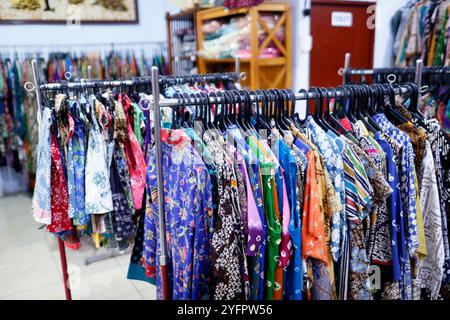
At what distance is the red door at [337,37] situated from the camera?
6.16ft

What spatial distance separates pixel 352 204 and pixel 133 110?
41.6 inches

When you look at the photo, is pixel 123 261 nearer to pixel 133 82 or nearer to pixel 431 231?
pixel 133 82

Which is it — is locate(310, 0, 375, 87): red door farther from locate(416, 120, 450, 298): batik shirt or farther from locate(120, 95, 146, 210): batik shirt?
locate(120, 95, 146, 210): batik shirt

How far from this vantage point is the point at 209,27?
113 inches

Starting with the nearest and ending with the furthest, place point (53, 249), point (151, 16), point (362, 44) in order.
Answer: point (362, 44) → point (53, 249) → point (151, 16)

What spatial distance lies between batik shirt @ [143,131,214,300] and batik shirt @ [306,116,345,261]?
0.36 metres

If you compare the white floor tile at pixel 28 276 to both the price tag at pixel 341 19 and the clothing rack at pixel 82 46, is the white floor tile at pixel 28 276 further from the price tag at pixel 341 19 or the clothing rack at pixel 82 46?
the price tag at pixel 341 19

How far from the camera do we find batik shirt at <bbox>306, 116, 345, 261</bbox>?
3.42ft

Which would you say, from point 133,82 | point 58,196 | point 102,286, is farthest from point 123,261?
point 133,82

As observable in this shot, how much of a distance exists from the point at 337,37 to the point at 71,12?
256 cm

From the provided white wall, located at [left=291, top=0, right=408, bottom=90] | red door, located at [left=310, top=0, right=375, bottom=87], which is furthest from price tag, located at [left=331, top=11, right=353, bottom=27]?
white wall, located at [left=291, top=0, right=408, bottom=90]
